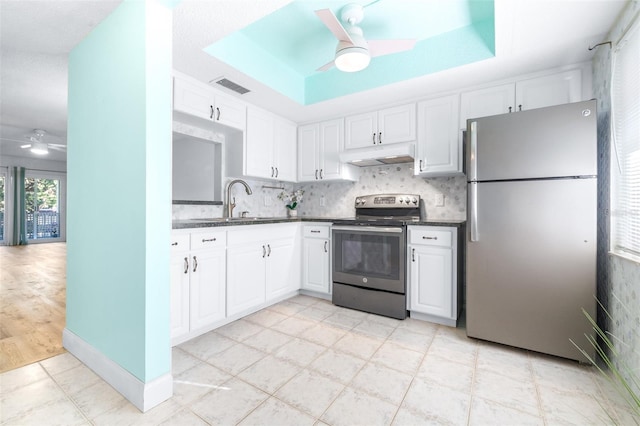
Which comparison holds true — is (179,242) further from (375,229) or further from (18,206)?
(18,206)

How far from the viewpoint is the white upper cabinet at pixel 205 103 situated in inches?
101

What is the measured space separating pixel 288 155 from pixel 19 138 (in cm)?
574

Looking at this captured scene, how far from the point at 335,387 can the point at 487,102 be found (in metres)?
2.62

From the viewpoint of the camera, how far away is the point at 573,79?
2.35 metres

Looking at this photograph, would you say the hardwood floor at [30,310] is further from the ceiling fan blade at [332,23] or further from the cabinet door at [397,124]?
the cabinet door at [397,124]

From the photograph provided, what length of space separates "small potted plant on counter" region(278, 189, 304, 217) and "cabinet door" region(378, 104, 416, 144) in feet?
4.58

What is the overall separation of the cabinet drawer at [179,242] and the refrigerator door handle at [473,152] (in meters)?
2.18

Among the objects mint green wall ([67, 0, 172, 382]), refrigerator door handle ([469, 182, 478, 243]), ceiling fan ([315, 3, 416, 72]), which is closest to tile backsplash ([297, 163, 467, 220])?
refrigerator door handle ([469, 182, 478, 243])

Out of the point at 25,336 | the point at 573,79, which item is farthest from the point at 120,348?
the point at 573,79

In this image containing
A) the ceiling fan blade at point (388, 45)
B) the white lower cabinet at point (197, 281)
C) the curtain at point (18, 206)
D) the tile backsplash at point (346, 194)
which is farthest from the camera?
the curtain at point (18, 206)

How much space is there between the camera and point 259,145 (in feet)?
11.1

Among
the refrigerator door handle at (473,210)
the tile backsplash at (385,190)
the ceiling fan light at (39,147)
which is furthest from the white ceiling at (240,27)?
the ceiling fan light at (39,147)

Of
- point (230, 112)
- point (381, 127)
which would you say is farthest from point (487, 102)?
point (230, 112)

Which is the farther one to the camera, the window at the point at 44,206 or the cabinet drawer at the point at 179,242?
the window at the point at 44,206
